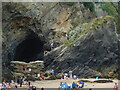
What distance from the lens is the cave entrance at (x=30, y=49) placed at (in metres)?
57.4

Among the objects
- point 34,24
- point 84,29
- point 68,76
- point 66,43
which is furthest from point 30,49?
point 68,76

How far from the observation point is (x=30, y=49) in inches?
2434

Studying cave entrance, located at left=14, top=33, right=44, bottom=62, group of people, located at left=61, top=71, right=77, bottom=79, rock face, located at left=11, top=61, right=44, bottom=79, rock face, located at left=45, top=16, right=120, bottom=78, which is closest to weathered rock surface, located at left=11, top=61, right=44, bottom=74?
rock face, located at left=11, top=61, right=44, bottom=79

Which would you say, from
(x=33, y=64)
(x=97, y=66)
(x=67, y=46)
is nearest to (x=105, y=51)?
(x=97, y=66)

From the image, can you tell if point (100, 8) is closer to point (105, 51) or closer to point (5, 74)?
point (105, 51)

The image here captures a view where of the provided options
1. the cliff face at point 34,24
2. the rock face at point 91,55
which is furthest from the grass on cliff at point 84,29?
the cliff face at point 34,24

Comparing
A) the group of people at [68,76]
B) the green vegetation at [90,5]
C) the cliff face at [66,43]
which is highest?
the green vegetation at [90,5]

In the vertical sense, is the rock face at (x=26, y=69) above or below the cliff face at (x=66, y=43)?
below

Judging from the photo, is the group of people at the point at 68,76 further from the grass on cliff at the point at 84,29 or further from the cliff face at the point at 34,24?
the cliff face at the point at 34,24

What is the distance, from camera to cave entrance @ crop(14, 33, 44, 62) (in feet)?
188

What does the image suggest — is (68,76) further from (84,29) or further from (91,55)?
(84,29)

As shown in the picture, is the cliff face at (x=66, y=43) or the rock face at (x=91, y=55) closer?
the cliff face at (x=66, y=43)

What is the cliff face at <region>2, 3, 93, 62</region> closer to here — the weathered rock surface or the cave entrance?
the cave entrance

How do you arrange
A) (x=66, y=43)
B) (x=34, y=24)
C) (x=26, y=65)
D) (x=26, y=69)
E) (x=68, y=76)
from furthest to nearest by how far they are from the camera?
(x=66, y=43), (x=34, y=24), (x=68, y=76), (x=26, y=65), (x=26, y=69)
